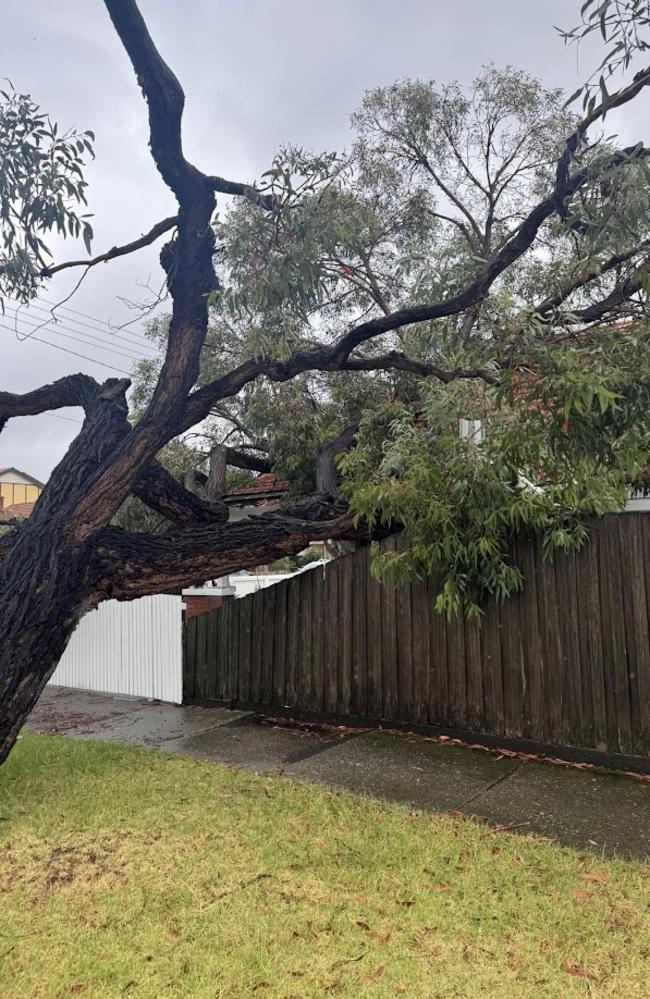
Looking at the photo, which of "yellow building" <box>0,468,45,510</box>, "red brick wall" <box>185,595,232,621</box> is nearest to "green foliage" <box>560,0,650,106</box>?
"red brick wall" <box>185,595,232,621</box>

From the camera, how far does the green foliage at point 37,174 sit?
15.9ft

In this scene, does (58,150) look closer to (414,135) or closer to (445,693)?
(445,693)

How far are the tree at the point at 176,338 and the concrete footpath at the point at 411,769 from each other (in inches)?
63.8

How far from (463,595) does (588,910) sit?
→ 2.85m

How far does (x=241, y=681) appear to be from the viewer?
24.0ft

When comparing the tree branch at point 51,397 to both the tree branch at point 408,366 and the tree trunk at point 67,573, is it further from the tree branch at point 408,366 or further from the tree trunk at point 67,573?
the tree branch at point 408,366

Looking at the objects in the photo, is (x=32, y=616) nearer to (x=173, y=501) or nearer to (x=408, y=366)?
(x=173, y=501)

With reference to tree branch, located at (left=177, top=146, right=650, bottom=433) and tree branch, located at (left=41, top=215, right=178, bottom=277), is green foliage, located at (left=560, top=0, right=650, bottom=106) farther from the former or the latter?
tree branch, located at (left=41, top=215, right=178, bottom=277)

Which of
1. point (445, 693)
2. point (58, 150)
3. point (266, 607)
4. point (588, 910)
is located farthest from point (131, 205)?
point (588, 910)

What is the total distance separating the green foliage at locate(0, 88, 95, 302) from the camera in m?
4.85

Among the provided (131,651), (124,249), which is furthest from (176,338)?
(131,651)

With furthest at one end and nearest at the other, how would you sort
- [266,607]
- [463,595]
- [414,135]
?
[414,135] < [266,607] < [463,595]

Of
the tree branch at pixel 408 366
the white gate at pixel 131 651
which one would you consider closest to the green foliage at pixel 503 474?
the tree branch at pixel 408 366

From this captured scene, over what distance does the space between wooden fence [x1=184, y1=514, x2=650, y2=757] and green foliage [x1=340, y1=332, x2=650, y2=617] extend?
25 cm
